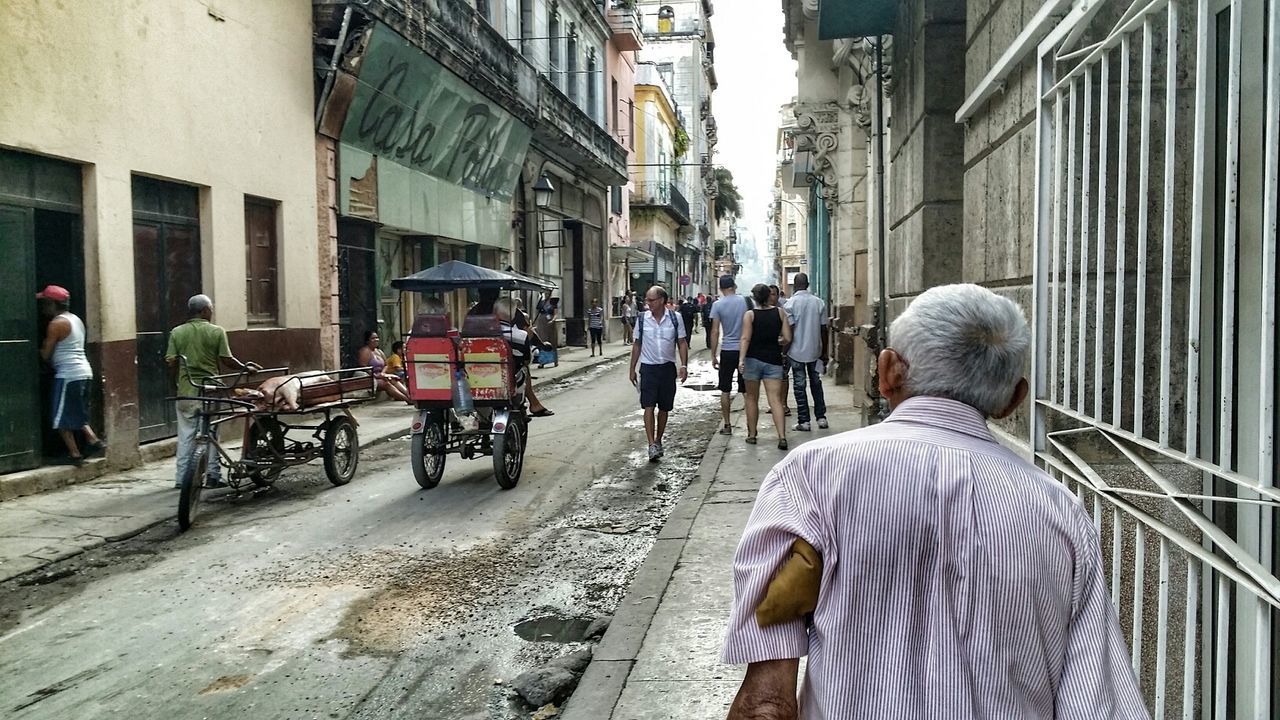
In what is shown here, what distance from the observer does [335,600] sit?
5441mm

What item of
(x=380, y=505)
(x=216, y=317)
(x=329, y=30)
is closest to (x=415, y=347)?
(x=380, y=505)

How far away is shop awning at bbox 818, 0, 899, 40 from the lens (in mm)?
6931

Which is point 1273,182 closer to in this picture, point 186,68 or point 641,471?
point 641,471

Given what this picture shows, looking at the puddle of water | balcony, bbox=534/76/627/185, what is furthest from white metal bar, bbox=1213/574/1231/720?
balcony, bbox=534/76/627/185

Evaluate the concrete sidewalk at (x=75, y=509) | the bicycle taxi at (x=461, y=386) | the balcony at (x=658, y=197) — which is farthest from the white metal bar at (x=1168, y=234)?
the balcony at (x=658, y=197)

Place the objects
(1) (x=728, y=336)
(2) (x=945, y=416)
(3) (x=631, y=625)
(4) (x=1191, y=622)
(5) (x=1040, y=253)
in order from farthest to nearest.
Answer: (1) (x=728, y=336), (3) (x=631, y=625), (5) (x=1040, y=253), (4) (x=1191, y=622), (2) (x=945, y=416)

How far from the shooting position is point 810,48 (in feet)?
47.1

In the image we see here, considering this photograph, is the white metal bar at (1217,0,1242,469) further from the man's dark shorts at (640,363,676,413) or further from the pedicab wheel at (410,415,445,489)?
the man's dark shorts at (640,363,676,413)

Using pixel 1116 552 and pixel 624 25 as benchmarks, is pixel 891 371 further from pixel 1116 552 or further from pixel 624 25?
pixel 624 25

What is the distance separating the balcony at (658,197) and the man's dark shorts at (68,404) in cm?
3494

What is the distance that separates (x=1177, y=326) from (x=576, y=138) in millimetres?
23130

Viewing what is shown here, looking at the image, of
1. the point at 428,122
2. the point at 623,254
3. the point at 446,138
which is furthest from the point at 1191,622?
the point at 623,254

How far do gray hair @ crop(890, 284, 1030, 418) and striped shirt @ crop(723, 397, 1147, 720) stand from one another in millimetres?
107

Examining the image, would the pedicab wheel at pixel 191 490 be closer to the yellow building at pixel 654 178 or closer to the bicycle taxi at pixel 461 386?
the bicycle taxi at pixel 461 386
